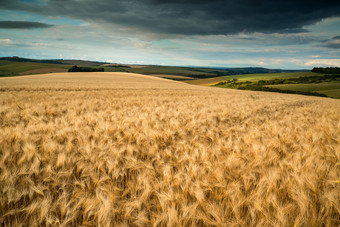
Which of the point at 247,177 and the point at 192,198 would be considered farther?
the point at 247,177

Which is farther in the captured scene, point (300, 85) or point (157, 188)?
point (300, 85)

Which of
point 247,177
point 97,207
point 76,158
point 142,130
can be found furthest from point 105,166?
point 247,177

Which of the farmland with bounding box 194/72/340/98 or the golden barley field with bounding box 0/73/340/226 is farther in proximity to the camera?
the farmland with bounding box 194/72/340/98

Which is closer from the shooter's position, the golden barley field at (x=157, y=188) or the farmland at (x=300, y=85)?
the golden barley field at (x=157, y=188)

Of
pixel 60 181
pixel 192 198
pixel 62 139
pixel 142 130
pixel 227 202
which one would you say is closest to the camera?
pixel 227 202

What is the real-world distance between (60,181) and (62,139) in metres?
1.22

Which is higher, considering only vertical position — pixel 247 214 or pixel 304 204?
pixel 304 204

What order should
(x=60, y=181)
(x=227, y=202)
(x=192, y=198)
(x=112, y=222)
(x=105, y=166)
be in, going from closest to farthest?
(x=112, y=222) → (x=227, y=202) → (x=192, y=198) → (x=60, y=181) → (x=105, y=166)

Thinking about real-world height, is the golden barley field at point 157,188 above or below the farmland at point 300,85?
below

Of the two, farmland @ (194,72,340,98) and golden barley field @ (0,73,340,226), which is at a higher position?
farmland @ (194,72,340,98)

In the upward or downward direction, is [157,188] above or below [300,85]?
below

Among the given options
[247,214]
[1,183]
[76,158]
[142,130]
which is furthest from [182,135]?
[1,183]

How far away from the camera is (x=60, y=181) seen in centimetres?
157

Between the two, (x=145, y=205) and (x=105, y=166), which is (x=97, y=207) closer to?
(x=145, y=205)
